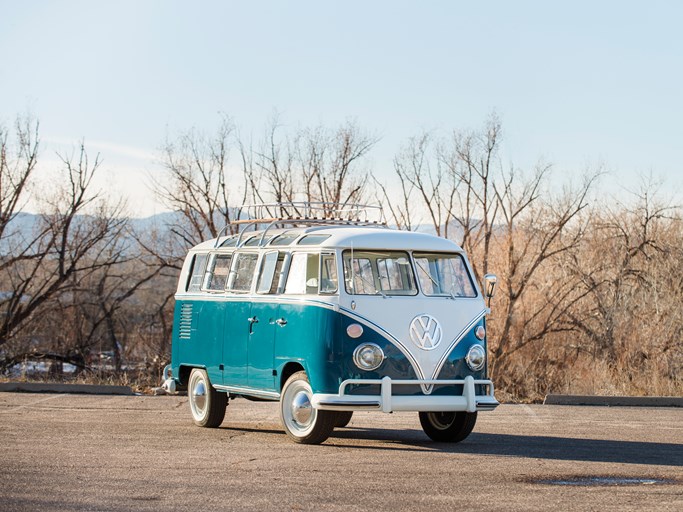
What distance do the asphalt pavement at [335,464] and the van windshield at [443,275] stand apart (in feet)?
6.04

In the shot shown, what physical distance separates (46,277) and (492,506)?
2647cm

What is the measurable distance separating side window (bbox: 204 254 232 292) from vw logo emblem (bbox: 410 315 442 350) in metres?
A: 3.31

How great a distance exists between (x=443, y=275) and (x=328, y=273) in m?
1.51

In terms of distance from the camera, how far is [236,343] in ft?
48.2

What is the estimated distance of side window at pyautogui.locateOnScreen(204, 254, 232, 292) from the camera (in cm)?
1547

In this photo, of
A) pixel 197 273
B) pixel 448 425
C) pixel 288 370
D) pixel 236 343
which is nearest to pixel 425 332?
pixel 448 425

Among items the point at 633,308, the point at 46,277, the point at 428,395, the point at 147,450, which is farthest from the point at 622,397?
the point at 46,277

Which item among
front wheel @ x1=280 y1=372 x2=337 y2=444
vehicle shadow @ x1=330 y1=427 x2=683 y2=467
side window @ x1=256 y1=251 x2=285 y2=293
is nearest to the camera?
vehicle shadow @ x1=330 y1=427 x2=683 y2=467

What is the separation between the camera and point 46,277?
33.5 m

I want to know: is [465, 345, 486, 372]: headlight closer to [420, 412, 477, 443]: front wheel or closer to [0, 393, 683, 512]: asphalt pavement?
[420, 412, 477, 443]: front wheel

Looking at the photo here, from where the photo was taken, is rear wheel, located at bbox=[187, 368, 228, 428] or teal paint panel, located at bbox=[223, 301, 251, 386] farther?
rear wheel, located at bbox=[187, 368, 228, 428]

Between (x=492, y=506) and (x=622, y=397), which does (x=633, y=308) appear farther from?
(x=492, y=506)

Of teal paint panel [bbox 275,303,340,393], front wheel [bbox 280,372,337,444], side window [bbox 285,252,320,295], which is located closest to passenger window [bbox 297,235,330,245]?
side window [bbox 285,252,320,295]

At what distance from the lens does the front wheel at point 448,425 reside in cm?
1360
